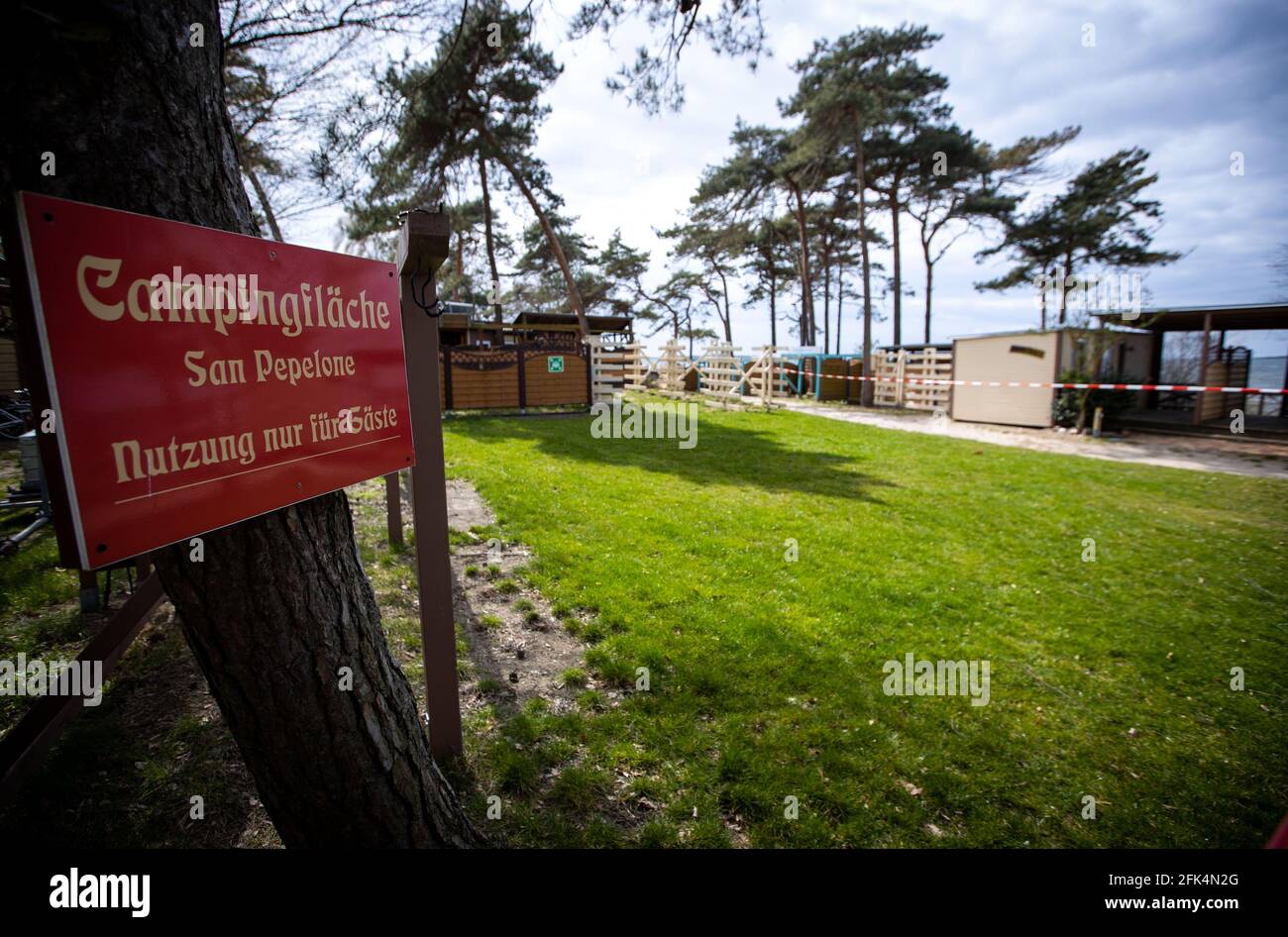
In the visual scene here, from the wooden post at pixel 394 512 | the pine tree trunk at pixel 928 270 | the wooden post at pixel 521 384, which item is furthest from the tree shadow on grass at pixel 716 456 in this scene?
the pine tree trunk at pixel 928 270

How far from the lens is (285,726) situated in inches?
60.5

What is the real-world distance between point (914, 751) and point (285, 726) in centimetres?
270

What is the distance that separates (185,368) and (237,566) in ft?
1.63

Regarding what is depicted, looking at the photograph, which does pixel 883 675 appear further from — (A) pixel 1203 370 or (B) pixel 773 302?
(B) pixel 773 302

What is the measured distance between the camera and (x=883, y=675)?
3426 mm

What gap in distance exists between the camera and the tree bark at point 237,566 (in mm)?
1166

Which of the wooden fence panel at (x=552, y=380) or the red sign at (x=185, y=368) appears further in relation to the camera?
the wooden fence panel at (x=552, y=380)

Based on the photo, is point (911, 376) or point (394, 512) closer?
point (394, 512)

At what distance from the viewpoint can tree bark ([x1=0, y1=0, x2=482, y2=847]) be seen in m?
1.17

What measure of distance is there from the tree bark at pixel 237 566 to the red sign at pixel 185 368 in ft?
0.50

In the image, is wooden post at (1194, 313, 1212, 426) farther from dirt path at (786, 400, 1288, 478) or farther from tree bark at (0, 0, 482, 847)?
tree bark at (0, 0, 482, 847)

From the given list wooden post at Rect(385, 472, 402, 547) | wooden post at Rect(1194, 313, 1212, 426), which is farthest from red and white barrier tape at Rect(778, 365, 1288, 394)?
wooden post at Rect(385, 472, 402, 547)

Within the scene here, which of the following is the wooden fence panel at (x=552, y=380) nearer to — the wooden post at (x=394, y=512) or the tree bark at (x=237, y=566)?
the wooden post at (x=394, y=512)

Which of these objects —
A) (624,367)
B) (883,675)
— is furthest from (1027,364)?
(883,675)
